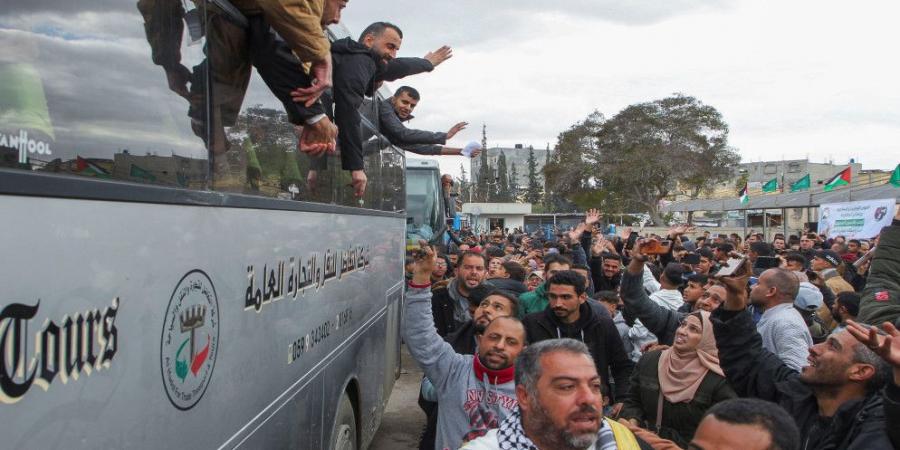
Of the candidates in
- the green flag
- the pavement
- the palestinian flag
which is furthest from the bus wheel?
the green flag

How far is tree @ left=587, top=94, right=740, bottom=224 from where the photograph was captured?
46.8m

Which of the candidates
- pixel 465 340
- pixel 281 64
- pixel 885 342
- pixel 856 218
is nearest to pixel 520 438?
pixel 885 342

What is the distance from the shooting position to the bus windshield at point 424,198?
18.0 meters

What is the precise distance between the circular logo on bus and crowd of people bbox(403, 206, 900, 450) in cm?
103

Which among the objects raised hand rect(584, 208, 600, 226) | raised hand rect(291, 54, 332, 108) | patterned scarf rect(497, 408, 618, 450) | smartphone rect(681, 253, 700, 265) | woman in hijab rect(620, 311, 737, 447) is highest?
raised hand rect(291, 54, 332, 108)

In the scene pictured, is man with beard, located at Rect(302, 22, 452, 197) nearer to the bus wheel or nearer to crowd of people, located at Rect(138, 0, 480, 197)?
crowd of people, located at Rect(138, 0, 480, 197)

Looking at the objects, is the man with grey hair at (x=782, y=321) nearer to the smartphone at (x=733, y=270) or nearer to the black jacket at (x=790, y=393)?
the black jacket at (x=790, y=393)

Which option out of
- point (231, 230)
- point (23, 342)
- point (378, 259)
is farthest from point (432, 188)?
point (23, 342)

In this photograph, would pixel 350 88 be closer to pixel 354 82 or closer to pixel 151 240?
pixel 354 82

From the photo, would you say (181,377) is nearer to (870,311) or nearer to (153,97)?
(153,97)

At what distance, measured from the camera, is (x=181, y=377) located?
8.07 feet

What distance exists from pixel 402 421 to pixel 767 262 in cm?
526

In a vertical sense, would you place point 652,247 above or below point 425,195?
below

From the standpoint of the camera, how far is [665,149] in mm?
46969
